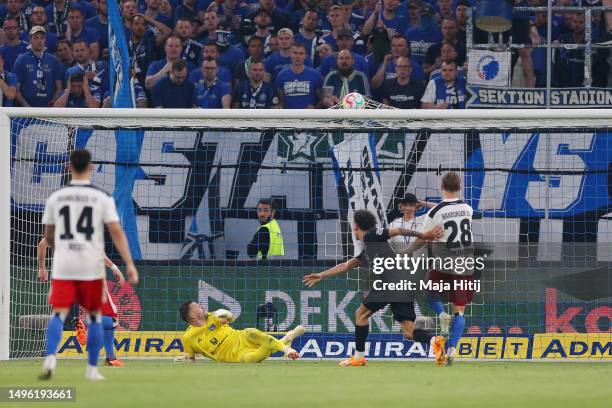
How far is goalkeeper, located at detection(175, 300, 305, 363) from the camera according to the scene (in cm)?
1614

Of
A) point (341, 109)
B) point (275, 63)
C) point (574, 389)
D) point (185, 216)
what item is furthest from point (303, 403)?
point (275, 63)

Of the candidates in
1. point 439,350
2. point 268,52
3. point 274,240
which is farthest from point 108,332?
point 268,52

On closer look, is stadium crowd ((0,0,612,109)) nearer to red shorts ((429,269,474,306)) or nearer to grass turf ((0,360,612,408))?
red shorts ((429,269,474,306))

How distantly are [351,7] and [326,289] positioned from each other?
6430mm

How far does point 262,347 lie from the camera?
16.0 meters

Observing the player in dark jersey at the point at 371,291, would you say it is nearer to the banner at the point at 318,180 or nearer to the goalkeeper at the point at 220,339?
the goalkeeper at the point at 220,339

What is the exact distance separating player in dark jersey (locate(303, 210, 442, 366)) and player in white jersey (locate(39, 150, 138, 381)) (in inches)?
174

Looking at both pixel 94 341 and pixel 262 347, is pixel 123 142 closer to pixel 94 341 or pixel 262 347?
pixel 262 347

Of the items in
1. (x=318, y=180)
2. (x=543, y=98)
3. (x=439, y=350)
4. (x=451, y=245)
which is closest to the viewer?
(x=439, y=350)

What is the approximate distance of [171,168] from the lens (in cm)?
1945

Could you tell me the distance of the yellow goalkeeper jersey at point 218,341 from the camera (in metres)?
16.2

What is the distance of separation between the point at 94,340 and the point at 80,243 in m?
→ 0.86

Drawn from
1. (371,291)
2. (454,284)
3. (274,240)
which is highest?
(274,240)

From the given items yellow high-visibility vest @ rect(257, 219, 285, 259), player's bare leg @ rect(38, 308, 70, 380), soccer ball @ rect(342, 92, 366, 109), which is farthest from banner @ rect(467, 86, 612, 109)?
player's bare leg @ rect(38, 308, 70, 380)
